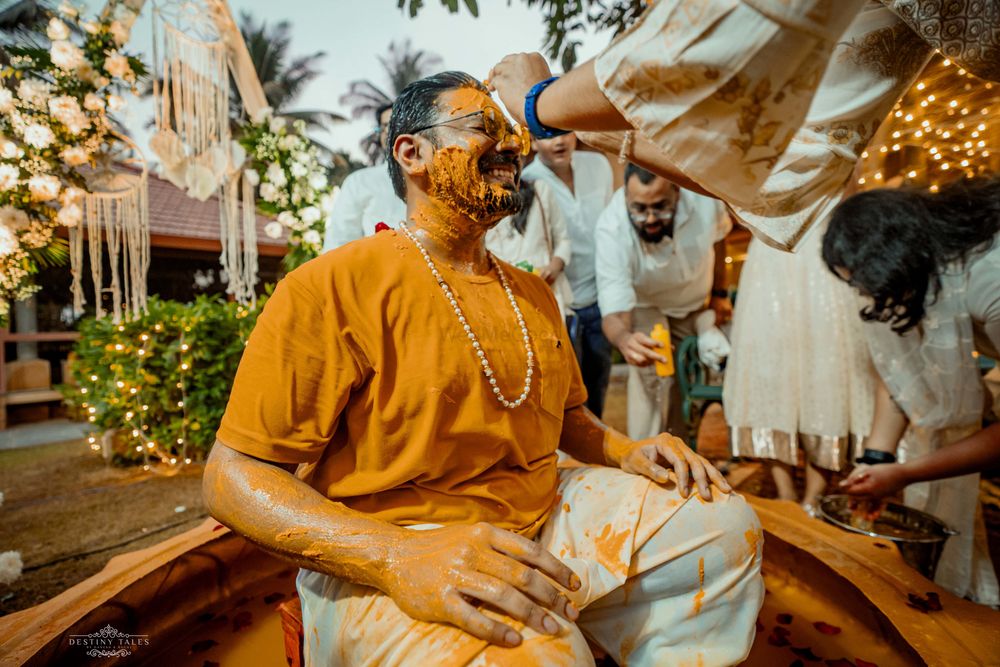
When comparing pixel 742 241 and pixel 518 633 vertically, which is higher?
pixel 742 241

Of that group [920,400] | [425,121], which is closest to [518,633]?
[425,121]

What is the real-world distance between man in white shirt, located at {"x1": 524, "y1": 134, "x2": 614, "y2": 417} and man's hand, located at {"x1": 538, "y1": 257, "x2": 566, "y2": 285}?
1.18ft

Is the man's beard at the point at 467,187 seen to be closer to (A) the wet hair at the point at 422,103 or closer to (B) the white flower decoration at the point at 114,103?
(A) the wet hair at the point at 422,103

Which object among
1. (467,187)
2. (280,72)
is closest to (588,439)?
(467,187)

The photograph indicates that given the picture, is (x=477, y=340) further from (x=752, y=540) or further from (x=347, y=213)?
(x=347, y=213)

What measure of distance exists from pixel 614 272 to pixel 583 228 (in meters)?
0.84

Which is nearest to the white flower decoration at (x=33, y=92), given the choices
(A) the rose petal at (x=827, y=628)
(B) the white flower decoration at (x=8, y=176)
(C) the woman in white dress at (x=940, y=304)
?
(B) the white flower decoration at (x=8, y=176)

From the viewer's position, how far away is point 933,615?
1585mm

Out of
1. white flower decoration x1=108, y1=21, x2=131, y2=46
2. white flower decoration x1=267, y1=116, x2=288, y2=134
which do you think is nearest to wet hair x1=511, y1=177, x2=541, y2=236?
white flower decoration x1=108, y1=21, x2=131, y2=46

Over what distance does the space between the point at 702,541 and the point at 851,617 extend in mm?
1057

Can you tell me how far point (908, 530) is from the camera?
220 centimetres

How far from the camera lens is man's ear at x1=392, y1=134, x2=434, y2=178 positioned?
1.50 m

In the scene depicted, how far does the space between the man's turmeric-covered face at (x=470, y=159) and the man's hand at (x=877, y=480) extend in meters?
1.92

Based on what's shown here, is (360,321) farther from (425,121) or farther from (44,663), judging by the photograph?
(44,663)
